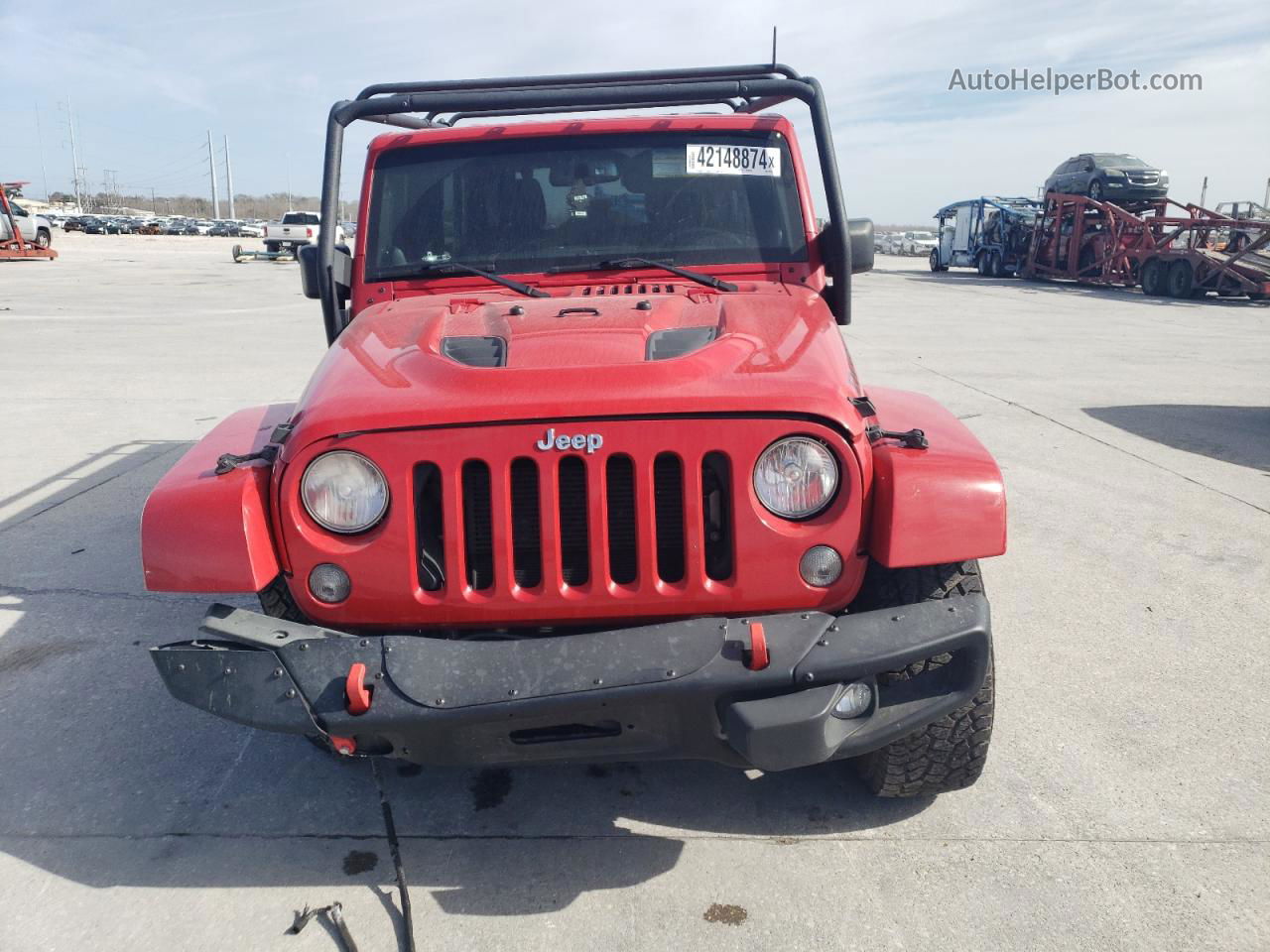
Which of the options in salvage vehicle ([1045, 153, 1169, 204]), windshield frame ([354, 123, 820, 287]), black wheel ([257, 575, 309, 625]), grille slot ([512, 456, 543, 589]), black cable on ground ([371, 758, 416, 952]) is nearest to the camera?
black cable on ground ([371, 758, 416, 952])

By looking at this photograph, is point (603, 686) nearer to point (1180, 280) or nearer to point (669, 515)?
point (669, 515)

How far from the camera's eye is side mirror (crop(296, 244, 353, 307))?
371 centimetres

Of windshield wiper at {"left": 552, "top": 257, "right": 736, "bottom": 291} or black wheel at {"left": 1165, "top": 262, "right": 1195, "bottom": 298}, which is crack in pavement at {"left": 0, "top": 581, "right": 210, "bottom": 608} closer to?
windshield wiper at {"left": 552, "top": 257, "right": 736, "bottom": 291}

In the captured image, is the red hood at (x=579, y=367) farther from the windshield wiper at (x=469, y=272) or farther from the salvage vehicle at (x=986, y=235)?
the salvage vehicle at (x=986, y=235)

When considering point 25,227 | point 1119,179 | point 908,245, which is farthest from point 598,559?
point 908,245

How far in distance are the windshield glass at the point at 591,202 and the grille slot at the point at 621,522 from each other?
141 cm

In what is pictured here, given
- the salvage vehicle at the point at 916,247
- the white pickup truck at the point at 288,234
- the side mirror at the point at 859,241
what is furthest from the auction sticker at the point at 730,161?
the salvage vehicle at the point at 916,247

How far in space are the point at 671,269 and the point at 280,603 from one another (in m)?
1.73

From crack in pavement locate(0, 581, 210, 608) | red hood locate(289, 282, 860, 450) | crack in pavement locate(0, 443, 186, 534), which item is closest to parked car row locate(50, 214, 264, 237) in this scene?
crack in pavement locate(0, 443, 186, 534)

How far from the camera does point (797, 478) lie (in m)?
2.43

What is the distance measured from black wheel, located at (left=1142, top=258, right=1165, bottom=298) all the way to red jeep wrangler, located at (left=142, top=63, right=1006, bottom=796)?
886 inches

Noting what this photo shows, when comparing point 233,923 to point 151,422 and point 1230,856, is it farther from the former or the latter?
point 151,422

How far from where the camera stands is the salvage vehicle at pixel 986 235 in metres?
28.7

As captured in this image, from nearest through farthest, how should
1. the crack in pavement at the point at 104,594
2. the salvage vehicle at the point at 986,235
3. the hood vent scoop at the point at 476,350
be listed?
the hood vent scoop at the point at 476,350 → the crack in pavement at the point at 104,594 → the salvage vehicle at the point at 986,235
